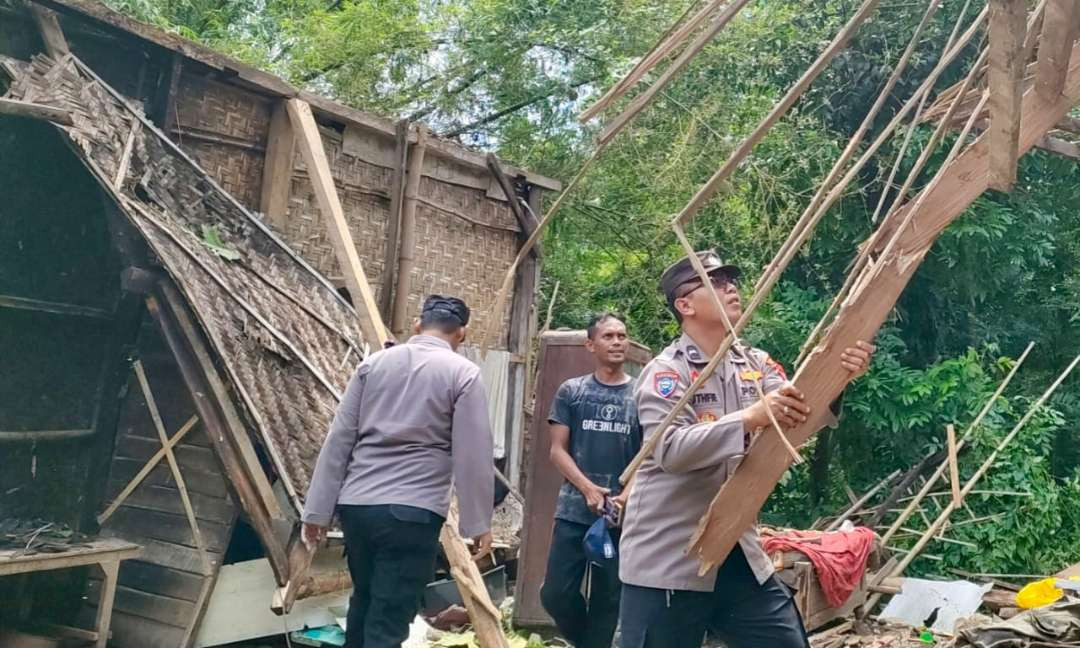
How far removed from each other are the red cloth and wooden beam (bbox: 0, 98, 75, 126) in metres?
4.46

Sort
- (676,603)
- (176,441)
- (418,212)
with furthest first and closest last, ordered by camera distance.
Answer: (418,212), (176,441), (676,603)

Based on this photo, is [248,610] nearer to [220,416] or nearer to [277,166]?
[220,416]

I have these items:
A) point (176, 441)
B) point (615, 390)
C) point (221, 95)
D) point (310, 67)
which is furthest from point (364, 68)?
point (615, 390)

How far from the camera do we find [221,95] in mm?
6254

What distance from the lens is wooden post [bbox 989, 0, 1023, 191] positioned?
2.02 m

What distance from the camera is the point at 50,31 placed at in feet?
16.9

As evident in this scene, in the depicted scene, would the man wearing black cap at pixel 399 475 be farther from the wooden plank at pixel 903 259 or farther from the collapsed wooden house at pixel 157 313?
the wooden plank at pixel 903 259

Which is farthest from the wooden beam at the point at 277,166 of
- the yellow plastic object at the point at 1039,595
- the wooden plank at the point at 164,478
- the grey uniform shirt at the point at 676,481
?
the yellow plastic object at the point at 1039,595

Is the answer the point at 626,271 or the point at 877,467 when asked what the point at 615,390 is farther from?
the point at 626,271

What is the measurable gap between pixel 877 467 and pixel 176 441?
19.8 feet

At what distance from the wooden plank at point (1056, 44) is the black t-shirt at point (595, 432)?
2621 mm

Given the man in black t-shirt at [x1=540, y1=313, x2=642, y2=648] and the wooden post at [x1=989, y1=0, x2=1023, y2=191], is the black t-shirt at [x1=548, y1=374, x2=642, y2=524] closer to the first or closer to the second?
the man in black t-shirt at [x1=540, y1=313, x2=642, y2=648]

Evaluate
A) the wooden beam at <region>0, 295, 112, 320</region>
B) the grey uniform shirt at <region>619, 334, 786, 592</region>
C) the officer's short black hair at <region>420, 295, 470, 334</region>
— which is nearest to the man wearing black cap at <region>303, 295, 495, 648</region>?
the officer's short black hair at <region>420, 295, 470, 334</region>

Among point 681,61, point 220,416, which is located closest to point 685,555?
point 681,61
